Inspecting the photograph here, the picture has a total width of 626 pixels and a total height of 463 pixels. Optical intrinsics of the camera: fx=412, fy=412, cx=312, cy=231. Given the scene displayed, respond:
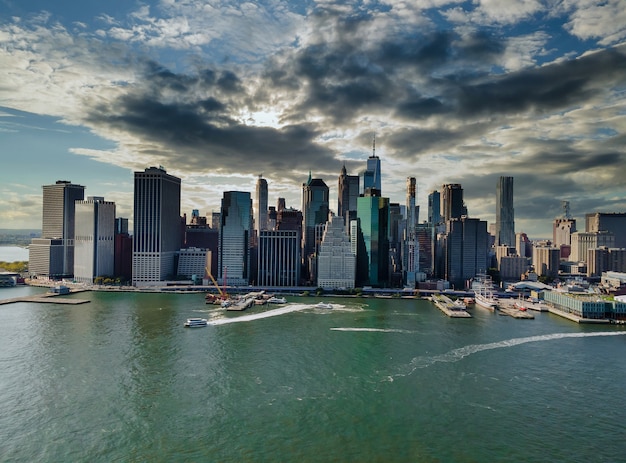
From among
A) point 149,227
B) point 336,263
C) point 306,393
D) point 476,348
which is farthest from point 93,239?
point 476,348

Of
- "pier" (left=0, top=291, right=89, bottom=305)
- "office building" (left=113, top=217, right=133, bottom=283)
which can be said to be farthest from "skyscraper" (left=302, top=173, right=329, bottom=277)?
"pier" (left=0, top=291, right=89, bottom=305)

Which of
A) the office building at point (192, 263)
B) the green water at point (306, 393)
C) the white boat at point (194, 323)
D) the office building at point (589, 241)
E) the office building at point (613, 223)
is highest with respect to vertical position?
the office building at point (613, 223)

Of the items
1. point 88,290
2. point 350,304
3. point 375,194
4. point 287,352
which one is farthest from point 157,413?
point 375,194

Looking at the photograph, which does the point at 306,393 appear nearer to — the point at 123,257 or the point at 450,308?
the point at 450,308

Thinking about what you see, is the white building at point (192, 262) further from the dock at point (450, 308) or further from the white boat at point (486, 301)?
the white boat at point (486, 301)

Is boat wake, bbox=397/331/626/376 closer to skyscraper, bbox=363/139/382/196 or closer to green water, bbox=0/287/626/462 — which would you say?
green water, bbox=0/287/626/462

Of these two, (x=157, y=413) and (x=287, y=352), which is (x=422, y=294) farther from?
(x=157, y=413)

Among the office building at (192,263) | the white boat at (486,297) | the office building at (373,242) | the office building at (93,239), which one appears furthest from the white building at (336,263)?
the office building at (93,239)
